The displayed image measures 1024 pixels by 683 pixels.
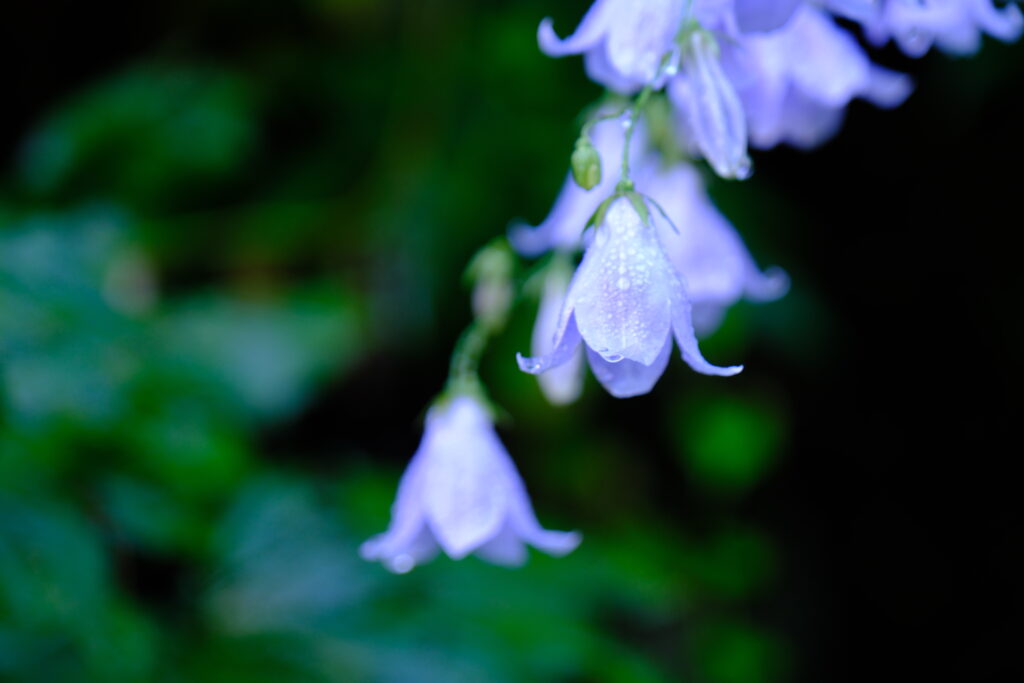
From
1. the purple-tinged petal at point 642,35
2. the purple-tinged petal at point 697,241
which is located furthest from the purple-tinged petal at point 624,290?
the purple-tinged petal at point 697,241

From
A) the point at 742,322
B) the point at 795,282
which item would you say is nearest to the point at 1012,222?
the point at 795,282

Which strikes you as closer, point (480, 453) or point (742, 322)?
point (480, 453)

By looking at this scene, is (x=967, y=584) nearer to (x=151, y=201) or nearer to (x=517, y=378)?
(x=517, y=378)

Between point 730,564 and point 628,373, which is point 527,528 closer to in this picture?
point 628,373

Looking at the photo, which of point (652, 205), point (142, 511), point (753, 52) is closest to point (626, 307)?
point (652, 205)

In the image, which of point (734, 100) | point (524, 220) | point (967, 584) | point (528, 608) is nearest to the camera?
point (734, 100)

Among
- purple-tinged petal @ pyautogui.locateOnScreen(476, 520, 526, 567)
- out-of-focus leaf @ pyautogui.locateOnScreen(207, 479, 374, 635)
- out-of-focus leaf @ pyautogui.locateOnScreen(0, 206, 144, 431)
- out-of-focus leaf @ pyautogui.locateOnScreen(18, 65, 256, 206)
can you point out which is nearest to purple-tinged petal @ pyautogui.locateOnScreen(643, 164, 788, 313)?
purple-tinged petal @ pyautogui.locateOnScreen(476, 520, 526, 567)

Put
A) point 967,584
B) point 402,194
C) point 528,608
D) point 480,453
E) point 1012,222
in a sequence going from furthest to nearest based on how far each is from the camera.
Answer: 1. point 967,584
2. point 1012,222
3. point 402,194
4. point 528,608
5. point 480,453

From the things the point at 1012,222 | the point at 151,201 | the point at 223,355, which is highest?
the point at 151,201
